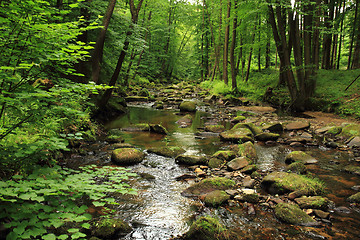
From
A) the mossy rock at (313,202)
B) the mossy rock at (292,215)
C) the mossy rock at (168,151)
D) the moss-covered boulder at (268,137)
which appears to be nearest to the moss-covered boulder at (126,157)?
the mossy rock at (168,151)

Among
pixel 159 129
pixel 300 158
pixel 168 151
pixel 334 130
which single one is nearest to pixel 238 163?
pixel 300 158

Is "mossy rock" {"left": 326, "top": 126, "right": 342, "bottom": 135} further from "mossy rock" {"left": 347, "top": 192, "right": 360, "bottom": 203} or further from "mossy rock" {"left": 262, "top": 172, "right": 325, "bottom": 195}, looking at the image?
"mossy rock" {"left": 347, "top": 192, "right": 360, "bottom": 203}

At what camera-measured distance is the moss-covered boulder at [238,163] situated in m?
5.95

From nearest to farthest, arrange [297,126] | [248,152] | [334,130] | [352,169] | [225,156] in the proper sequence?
[352,169]
[225,156]
[248,152]
[334,130]
[297,126]

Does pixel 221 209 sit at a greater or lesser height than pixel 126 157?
lesser

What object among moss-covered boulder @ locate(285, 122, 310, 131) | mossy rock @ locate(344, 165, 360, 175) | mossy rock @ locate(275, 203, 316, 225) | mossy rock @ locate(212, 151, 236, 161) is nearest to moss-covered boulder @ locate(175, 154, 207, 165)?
mossy rock @ locate(212, 151, 236, 161)

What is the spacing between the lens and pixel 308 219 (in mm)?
3721

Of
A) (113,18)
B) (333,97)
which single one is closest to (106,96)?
(113,18)

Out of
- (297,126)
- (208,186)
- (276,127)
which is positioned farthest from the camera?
(297,126)

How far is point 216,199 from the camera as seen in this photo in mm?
4348

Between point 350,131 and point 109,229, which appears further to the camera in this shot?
point 350,131

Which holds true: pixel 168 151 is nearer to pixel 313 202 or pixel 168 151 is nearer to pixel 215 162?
pixel 215 162

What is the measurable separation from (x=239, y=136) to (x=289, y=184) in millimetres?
3886

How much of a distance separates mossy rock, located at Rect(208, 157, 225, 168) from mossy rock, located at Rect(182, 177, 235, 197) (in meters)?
1.09
